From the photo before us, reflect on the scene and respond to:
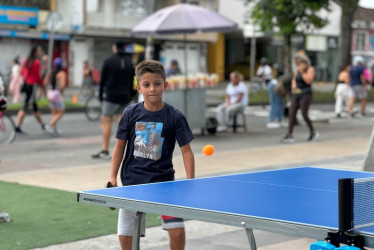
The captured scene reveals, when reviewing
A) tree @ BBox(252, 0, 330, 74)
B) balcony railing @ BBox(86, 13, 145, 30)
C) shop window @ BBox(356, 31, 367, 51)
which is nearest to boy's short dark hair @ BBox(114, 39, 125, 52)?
tree @ BBox(252, 0, 330, 74)

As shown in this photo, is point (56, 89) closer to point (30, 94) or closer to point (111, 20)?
point (30, 94)

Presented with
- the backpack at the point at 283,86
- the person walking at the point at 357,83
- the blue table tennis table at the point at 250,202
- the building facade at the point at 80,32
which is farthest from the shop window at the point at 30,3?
the blue table tennis table at the point at 250,202

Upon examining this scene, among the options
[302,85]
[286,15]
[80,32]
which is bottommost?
[302,85]

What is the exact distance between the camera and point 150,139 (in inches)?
216

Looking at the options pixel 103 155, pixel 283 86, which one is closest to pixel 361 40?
pixel 283 86

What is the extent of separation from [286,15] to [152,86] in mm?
18880

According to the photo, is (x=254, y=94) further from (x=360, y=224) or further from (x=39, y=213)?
(x=360, y=224)

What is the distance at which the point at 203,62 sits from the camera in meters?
57.3

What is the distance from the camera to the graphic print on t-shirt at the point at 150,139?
550 cm

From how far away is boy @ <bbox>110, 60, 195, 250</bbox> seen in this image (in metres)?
5.46

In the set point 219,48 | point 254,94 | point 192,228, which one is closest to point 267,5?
point 254,94

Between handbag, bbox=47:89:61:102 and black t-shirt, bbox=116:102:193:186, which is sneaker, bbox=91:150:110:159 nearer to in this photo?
handbag, bbox=47:89:61:102

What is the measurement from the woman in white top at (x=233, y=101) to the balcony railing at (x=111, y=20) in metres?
31.6

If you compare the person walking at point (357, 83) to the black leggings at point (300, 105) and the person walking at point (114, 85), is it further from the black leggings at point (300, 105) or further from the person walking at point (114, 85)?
the person walking at point (114, 85)
